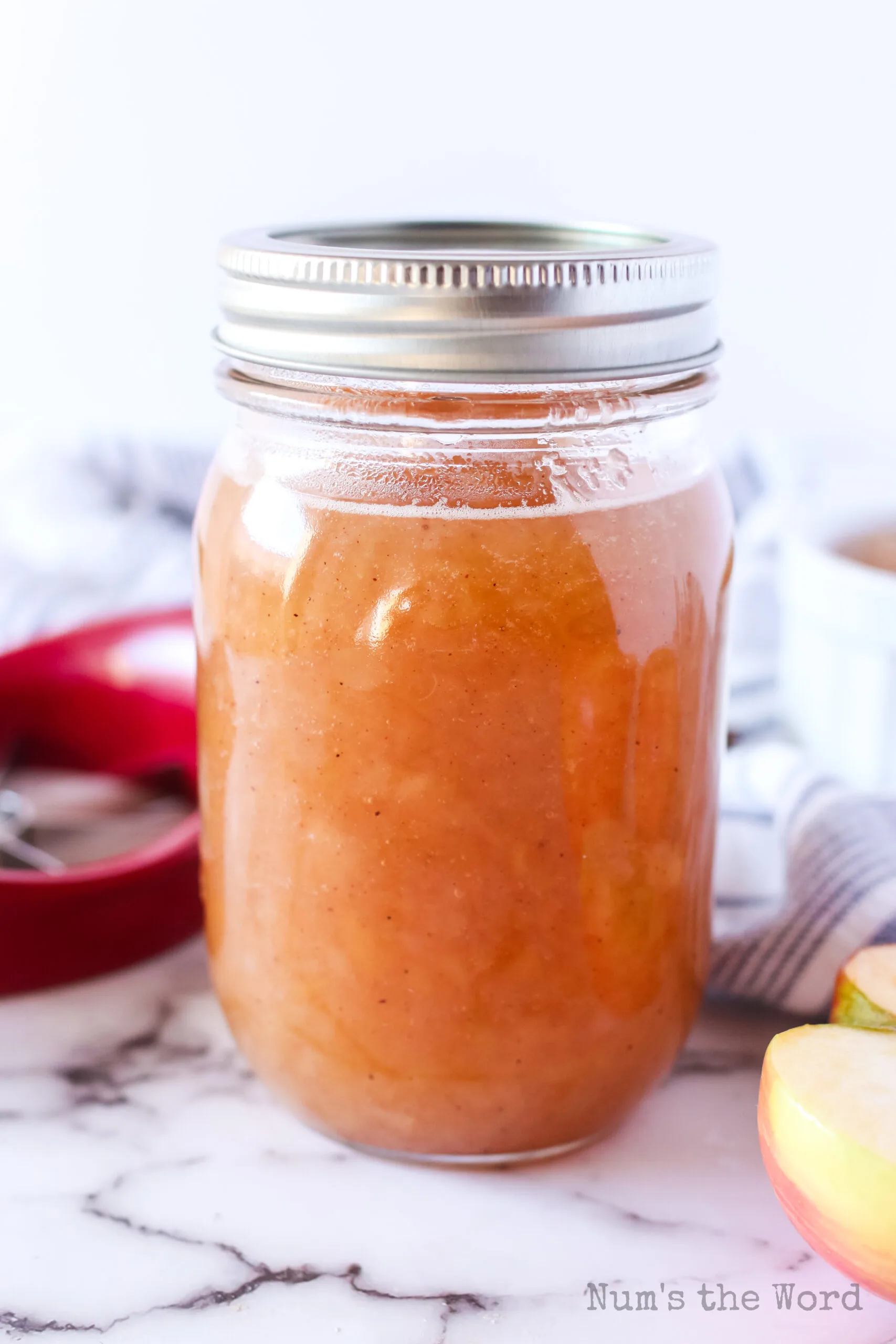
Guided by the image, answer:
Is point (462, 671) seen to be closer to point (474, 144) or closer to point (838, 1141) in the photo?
point (838, 1141)

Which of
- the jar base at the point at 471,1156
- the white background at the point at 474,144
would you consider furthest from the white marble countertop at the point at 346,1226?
the white background at the point at 474,144

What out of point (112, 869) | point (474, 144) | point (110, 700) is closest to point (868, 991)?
point (112, 869)

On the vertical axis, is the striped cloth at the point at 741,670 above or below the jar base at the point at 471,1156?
above

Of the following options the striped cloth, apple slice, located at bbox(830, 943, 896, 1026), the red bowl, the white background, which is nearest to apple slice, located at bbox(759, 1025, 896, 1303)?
apple slice, located at bbox(830, 943, 896, 1026)

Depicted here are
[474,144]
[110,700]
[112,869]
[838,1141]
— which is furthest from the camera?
[474,144]

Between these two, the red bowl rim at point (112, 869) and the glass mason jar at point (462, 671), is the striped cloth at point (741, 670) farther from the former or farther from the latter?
the red bowl rim at point (112, 869)

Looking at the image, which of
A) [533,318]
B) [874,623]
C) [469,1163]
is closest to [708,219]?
Result: [874,623]
